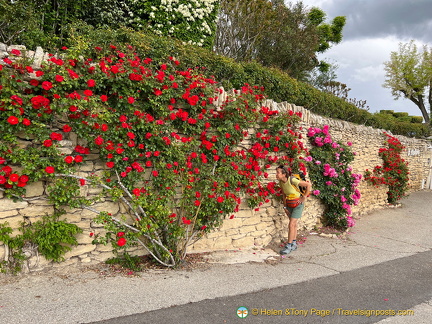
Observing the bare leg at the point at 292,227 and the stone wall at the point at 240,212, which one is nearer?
the stone wall at the point at 240,212

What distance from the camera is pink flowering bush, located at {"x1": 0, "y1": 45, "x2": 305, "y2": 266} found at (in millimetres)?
3412

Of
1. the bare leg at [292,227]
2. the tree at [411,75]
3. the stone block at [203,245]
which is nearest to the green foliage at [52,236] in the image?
the stone block at [203,245]

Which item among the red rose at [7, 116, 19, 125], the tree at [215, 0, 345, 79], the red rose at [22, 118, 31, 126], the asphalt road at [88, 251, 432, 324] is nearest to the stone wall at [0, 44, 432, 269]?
the red rose at [22, 118, 31, 126]

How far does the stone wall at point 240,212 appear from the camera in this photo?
3564 millimetres

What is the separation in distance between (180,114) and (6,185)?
88.8 inches

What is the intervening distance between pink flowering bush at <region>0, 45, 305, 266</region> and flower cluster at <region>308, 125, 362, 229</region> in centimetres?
241

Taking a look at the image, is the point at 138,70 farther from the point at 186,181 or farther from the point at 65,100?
the point at 186,181

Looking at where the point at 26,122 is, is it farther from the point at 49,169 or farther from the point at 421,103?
the point at 421,103

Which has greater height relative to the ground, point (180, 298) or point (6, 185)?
point (6, 185)

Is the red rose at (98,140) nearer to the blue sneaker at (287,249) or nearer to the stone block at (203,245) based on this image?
the stone block at (203,245)

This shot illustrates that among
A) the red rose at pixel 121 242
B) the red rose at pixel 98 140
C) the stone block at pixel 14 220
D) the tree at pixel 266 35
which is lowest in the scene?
the red rose at pixel 121 242

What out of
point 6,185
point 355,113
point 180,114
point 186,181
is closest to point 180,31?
point 180,114

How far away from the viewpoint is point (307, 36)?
1416 centimetres

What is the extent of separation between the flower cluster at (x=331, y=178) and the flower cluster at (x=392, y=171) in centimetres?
328
